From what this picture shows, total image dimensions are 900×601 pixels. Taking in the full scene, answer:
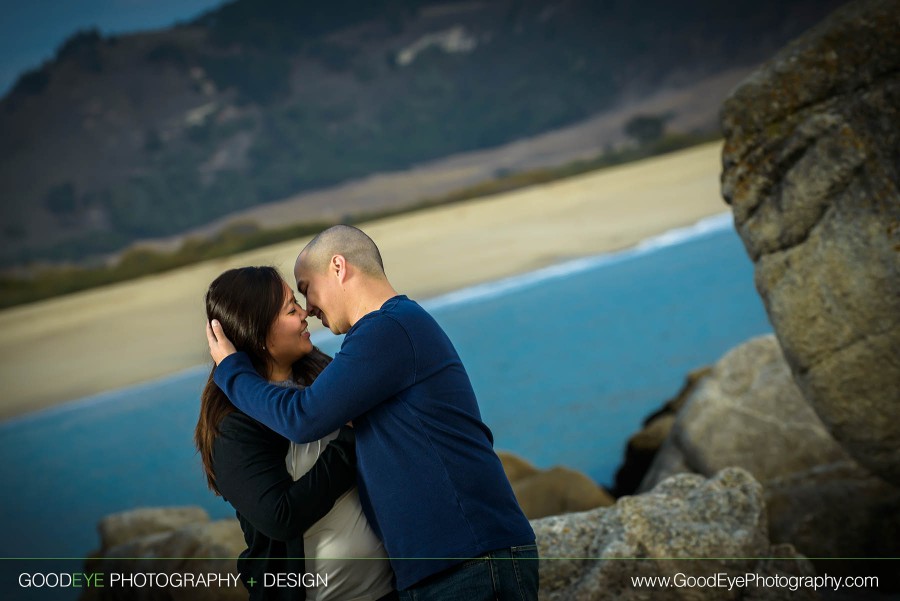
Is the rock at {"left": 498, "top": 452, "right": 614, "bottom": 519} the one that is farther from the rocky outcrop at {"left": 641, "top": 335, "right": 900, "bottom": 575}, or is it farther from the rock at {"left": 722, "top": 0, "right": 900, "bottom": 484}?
the rock at {"left": 722, "top": 0, "right": 900, "bottom": 484}

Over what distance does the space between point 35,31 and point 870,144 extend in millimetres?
25301

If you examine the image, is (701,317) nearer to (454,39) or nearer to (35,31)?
(35,31)

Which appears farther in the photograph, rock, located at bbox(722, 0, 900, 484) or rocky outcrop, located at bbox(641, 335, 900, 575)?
rocky outcrop, located at bbox(641, 335, 900, 575)

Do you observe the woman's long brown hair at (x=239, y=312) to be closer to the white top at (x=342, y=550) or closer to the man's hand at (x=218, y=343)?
the man's hand at (x=218, y=343)

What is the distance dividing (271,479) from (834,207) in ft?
7.58

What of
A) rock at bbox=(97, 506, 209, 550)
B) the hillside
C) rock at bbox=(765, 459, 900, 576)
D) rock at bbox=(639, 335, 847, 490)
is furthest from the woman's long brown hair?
the hillside

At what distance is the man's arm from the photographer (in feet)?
6.18

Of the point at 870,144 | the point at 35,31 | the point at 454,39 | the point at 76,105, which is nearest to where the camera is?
the point at 870,144

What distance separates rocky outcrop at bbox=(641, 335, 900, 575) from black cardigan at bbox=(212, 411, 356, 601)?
2.58m

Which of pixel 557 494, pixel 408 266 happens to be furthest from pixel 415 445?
pixel 408 266

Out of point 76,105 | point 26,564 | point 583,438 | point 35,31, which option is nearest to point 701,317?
point 583,438

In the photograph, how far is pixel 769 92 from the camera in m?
3.34

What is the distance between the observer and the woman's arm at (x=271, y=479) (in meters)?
1.96

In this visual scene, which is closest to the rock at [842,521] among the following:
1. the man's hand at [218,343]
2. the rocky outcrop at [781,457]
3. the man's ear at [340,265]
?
the rocky outcrop at [781,457]
